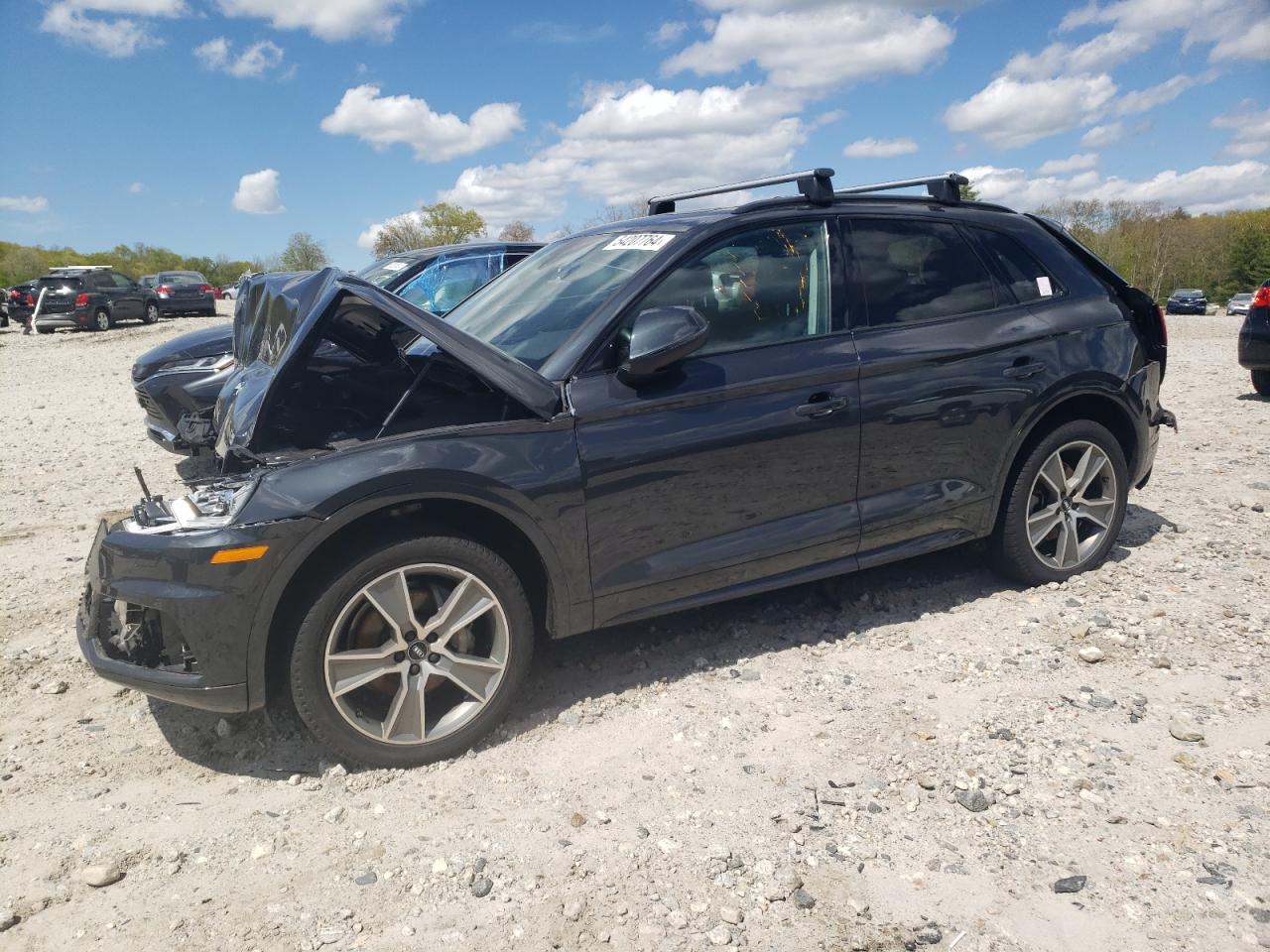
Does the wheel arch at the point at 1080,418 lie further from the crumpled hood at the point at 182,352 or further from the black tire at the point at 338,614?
the crumpled hood at the point at 182,352

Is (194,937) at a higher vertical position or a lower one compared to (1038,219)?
lower

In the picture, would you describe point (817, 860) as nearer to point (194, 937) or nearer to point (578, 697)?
point (578, 697)

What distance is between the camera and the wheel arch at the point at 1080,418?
13.9ft

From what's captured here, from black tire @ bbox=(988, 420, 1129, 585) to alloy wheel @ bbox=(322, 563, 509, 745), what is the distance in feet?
8.22

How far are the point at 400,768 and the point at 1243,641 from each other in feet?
11.4

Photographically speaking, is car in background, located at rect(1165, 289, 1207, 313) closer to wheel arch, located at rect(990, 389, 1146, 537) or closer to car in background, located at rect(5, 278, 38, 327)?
car in background, located at rect(5, 278, 38, 327)

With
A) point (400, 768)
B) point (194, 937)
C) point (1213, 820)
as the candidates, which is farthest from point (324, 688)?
point (1213, 820)

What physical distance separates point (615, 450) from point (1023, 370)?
6.70 ft

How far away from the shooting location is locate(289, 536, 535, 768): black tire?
2969mm

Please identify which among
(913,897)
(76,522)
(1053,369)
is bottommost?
(913,897)

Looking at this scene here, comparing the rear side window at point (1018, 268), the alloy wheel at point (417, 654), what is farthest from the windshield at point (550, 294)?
the rear side window at point (1018, 268)

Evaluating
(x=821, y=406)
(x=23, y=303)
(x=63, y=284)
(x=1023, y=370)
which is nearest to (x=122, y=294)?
(x=63, y=284)

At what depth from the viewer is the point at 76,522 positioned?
20.4ft

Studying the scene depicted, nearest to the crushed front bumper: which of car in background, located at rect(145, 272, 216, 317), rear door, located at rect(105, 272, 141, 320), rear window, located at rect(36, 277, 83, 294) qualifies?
rear window, located at rect(36, 277, 83, 294)
